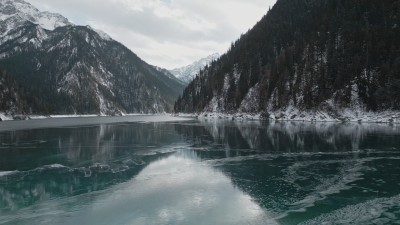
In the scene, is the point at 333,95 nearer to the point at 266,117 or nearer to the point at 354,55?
the point at 354,55

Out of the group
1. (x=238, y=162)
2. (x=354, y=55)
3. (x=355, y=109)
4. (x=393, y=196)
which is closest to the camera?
(x=393, y=196)

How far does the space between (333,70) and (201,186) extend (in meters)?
115

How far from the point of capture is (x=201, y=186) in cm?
2633

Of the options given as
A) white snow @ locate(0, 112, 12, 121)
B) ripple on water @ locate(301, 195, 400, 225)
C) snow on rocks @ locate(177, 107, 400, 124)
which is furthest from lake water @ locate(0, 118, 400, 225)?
white snow @ locate(0, 112, 12, 121)

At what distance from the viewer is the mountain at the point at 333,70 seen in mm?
114312

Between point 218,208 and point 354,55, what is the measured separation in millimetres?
124376

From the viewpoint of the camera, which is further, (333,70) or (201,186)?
(333,70)

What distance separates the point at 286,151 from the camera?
44.3 metres

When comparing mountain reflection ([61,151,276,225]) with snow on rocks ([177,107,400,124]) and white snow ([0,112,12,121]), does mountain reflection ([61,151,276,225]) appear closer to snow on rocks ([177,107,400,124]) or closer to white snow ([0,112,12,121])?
snow on rocks ([177,107,400,124])

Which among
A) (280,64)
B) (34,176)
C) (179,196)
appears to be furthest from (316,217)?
(280,64)

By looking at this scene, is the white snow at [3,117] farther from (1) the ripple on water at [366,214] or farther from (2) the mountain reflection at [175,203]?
(1) the ripple on water at [366,214]

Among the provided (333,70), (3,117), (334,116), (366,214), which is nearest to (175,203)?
(366,214)

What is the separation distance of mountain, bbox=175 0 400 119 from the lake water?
75.2 metres

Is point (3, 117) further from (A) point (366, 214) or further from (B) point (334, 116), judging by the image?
(A) point (366, 214)
